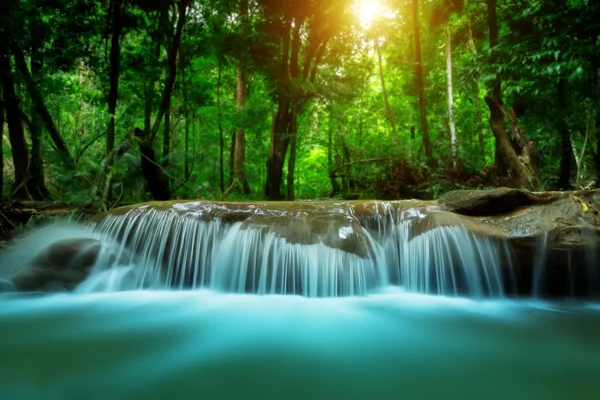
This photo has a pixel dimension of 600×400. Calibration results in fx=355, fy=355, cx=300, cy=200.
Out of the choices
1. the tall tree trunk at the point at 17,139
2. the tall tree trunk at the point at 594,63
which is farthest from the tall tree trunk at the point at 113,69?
the tall tree trunk at the point at 594,63

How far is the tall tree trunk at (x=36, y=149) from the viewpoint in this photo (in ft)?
23.6

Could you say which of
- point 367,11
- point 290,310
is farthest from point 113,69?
point 367,11

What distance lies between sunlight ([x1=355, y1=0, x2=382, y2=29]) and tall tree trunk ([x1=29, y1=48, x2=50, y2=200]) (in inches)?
364

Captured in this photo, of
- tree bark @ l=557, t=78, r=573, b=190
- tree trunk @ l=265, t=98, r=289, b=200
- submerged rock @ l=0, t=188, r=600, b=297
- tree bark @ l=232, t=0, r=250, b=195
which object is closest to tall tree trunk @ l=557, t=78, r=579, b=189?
tree bark @ l=557, t=78, r=573, b=190

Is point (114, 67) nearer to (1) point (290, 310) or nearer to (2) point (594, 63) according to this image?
(1) point (290, 310)

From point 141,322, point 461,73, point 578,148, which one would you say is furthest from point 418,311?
point 578,148

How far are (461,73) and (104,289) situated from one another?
9.07 metres

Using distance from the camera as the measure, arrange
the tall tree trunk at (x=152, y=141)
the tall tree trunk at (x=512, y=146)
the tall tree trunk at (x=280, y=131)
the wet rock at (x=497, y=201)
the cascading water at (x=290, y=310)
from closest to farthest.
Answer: the cascading water at (x=290, y=310), the wet rock at (x=497, y=201), the tall tree trunk at (x=152, y=141), the tall tree trunk at (x=512, y=146), the tall tree trunk at (x=280, y=131)

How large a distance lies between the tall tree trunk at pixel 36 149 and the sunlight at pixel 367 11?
9245 millimetres

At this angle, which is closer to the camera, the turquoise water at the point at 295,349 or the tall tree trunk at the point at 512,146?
the turquoise water at the point at 295,349

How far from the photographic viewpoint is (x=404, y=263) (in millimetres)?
4816

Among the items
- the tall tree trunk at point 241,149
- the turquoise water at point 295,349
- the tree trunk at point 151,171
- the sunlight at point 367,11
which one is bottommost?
the turquoise water at point 295,349

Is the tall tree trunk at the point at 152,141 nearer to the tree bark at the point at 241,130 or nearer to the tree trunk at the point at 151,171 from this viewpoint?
the tree trunk at the point at 151,171

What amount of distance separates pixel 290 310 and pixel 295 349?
113 cm
